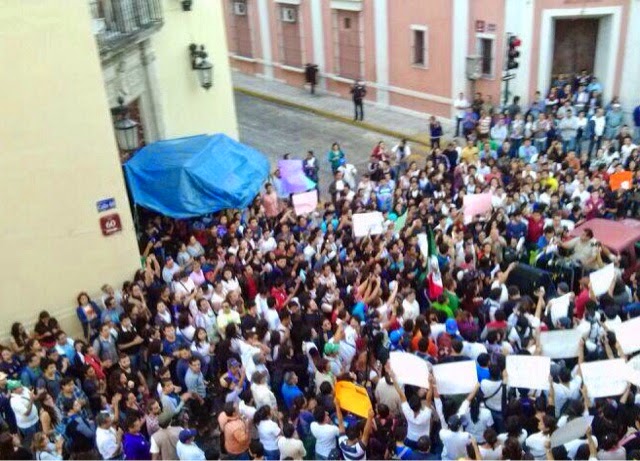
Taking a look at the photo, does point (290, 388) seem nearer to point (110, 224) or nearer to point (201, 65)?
point (110, 224)

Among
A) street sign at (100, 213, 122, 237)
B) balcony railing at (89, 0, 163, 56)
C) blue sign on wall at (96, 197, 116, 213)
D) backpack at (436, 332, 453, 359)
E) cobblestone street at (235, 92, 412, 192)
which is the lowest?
cobblestone street at (235, 92, 412, 192)

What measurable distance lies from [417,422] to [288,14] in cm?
1931

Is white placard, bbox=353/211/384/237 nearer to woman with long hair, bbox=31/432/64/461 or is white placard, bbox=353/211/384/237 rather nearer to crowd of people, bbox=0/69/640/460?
crowd of people, bbox=0/69/640/460

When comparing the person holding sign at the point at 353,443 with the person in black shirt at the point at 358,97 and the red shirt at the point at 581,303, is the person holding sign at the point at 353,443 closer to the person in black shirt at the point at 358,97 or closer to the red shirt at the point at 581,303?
the red shirt at the point at 581,303

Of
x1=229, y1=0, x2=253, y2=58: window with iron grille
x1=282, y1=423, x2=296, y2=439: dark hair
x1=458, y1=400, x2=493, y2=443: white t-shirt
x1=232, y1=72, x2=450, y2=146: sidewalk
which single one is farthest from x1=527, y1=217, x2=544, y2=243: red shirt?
x1=229, y1=0, x2=253, y2=58: window with iron grille

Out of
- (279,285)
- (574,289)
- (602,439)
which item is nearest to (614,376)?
(602,439)

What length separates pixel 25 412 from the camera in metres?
7.00

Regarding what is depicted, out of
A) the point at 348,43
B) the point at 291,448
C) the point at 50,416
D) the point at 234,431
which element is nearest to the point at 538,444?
the point at 291,448

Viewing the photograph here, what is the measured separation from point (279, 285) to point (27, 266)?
3.39 m

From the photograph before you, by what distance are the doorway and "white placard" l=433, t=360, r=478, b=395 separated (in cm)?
1351

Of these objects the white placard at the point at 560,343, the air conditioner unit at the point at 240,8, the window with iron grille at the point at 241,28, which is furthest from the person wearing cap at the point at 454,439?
the air conditioner unit at the point at 240,8

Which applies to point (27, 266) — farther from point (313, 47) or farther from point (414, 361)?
point (313, 47)

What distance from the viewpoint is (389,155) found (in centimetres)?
1513

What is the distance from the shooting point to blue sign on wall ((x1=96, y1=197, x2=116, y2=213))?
975 centimetres
